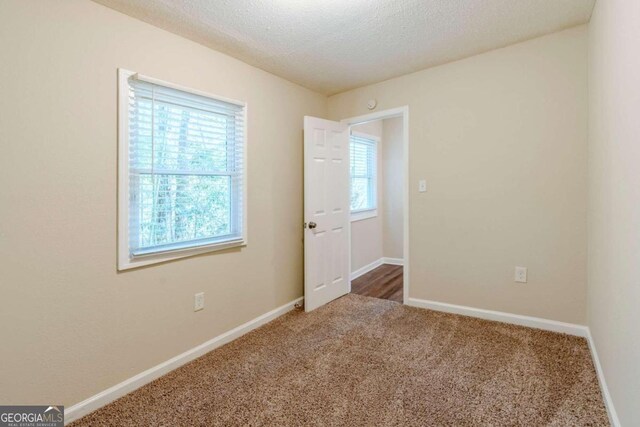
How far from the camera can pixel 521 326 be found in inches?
103

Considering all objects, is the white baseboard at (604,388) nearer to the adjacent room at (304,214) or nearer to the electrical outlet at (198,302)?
the adjacent room at (304,214)

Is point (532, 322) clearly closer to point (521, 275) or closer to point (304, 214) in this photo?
point (521, 275)

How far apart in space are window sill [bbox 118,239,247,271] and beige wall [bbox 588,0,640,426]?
7.79 ft

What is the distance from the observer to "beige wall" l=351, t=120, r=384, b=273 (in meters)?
4.43

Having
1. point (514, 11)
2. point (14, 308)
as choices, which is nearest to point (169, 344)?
point (14, 308)

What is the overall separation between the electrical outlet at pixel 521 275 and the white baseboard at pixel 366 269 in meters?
2.09

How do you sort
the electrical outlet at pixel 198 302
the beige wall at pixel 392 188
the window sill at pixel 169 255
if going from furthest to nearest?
the beige wall at pixel 392 188
the electrical outlet at pixel 198 302
the window sill at pixel 169 255

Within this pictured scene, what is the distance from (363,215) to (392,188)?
0.87m

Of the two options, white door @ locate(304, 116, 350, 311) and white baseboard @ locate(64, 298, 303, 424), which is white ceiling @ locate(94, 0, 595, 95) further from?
white baseboard @ locate(64, 298, 303, 424)

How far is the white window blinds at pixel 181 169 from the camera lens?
201cm

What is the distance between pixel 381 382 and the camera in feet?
6.39

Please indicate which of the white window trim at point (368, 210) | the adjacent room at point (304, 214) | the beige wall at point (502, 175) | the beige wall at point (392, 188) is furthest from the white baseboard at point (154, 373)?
the beige wall at point (392, 188)

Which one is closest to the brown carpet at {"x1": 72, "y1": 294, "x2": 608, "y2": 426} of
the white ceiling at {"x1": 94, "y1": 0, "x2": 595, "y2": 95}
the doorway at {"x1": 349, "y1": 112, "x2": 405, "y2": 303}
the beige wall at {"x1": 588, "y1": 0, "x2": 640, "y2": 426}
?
the beige wall at {"x1": 588, "y1": 0, "x2": 640, "y2": 426}

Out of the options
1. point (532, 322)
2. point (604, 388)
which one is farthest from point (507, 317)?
point (604, 388)
